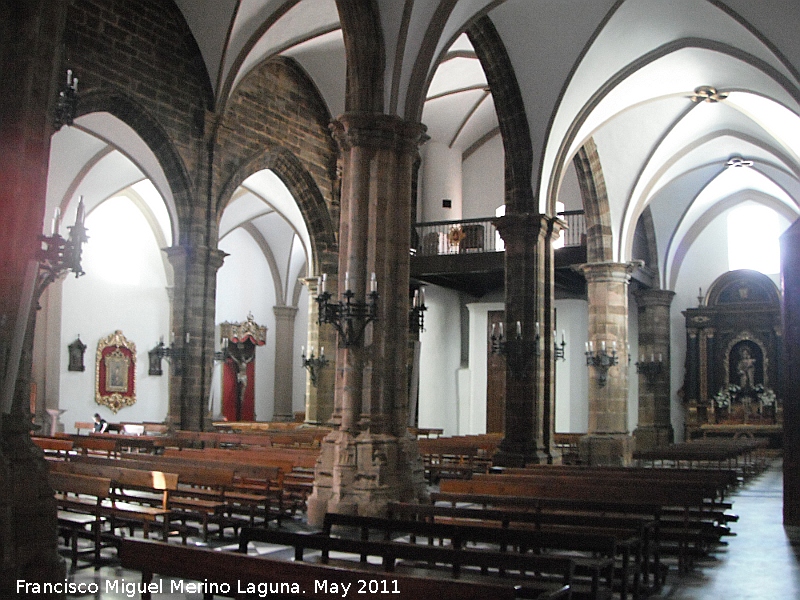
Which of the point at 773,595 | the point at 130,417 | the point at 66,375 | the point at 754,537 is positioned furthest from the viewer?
the point at 130,417

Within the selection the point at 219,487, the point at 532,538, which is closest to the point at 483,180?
the point at 219,487

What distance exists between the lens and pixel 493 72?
1545 cm

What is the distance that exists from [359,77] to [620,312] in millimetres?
12085

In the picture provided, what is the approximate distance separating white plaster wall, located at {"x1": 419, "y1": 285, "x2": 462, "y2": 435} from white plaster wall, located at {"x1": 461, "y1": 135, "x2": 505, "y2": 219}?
9.13ft

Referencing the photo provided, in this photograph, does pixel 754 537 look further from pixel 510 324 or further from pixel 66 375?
pixel 66 375

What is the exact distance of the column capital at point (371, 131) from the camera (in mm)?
10500

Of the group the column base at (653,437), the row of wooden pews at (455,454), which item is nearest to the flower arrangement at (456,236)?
the row of wooden pews at (455,454)

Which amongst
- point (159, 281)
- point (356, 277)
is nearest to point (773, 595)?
point (356, 277)

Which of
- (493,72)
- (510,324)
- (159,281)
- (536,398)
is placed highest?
(493,72)

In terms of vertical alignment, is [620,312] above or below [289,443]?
above

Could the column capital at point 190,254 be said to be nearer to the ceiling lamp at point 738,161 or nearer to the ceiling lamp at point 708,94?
the ceiling lamp at point 708,94

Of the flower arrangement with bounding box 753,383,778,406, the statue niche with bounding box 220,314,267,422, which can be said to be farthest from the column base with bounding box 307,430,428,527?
the statue niche with bounding box 220,314,267,422

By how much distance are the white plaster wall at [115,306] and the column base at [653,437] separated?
15.1m

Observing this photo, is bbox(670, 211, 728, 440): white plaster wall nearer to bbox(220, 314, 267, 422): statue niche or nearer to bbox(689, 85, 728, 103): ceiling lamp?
bbox(689, 85, 728, 103): ceiling lamp
